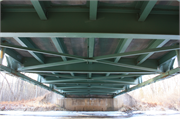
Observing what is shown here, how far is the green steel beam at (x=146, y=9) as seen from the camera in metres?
4.11

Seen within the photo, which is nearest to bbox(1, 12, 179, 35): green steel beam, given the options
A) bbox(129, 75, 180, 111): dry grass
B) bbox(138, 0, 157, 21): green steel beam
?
bbox(138, 0, 157, 21): green steel beam

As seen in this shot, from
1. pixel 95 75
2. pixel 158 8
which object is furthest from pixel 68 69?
pixel 158 8

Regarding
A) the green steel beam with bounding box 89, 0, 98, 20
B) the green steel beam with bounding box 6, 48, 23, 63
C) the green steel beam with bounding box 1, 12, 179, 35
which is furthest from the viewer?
the green steel beam with bounding box 6, 48, 23, 63

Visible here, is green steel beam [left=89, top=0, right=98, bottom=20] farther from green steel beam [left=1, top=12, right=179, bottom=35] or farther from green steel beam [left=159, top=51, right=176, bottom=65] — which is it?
green steel beam [left=159, top=51, right=176, bottom=65]

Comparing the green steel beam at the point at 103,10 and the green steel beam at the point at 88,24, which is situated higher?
the green steel beam at the point at 103,10

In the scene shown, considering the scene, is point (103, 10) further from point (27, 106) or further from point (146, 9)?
point (27, 106)

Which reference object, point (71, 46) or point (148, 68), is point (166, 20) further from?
point (148, 68)

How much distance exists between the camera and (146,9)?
4.32 meters

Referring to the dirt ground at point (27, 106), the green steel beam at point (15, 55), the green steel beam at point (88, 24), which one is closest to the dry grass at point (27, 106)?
the dirt ground at point (27, 106)

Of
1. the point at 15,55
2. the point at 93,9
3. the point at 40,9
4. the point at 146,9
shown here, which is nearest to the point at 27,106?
the point at 15,55

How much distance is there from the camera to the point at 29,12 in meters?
4.83

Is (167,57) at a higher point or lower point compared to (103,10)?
lower

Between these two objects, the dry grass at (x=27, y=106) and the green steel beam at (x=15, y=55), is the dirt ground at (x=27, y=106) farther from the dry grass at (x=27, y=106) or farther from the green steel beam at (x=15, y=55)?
the green steel beam at (x=15, y=55)

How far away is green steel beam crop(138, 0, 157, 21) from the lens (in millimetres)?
4106
